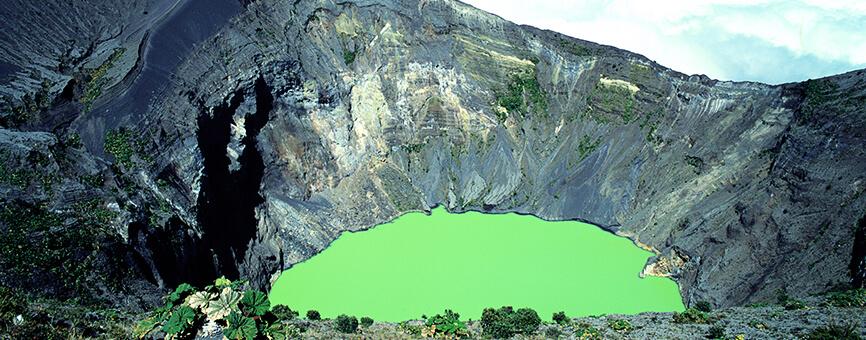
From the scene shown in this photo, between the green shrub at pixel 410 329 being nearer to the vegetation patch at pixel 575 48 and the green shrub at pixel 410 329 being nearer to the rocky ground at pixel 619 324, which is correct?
the rocky ground at pixel 619 324

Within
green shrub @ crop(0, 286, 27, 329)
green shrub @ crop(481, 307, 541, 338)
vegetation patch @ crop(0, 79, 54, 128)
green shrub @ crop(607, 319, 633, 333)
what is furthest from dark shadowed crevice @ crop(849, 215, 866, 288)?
vegetation patch @ crop(0, 79, 54, 128)

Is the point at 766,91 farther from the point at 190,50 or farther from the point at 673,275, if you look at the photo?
the point at 190,50

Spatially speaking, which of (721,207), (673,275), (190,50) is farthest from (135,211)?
(721,207)

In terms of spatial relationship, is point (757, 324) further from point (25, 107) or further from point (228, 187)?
point (25, 107)

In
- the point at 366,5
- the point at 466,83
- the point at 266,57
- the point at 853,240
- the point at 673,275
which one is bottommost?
the point at 673,275

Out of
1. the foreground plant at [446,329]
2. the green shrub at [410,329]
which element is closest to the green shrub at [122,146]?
the green shrub at [410,329]

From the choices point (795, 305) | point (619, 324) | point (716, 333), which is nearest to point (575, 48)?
point (795, 305)
